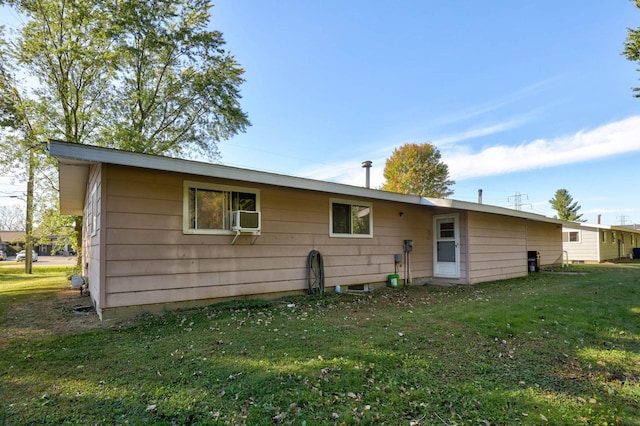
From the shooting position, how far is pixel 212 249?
19.3ft

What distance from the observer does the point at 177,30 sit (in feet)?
44.5

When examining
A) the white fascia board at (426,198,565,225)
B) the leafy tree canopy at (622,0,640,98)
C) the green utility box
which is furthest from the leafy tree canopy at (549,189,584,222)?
the green utility box

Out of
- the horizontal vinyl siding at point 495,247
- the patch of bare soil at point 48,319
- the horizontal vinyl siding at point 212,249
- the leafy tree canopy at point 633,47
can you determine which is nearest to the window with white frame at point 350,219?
the horizontal vinyl siding at point 212,249

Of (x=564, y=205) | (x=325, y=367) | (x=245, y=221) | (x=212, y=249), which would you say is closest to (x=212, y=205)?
(x=245, y=221)

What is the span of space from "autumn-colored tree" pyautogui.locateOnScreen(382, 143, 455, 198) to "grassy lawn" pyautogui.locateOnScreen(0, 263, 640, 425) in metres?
27.1

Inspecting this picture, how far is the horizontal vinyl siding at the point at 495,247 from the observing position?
9.45m

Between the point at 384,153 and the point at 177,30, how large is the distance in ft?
81.2

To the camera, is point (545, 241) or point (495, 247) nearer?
point (495, 247)

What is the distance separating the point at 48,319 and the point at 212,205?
10.4 ft

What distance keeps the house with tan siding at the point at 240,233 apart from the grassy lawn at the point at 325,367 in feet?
1.97

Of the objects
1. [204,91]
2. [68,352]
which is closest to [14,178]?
[204,91]

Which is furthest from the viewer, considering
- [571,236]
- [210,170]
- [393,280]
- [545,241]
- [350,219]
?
[571,236]

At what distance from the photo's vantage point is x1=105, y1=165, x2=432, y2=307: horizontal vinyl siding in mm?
5012

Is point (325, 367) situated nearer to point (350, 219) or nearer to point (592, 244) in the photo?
point (350, 219)
